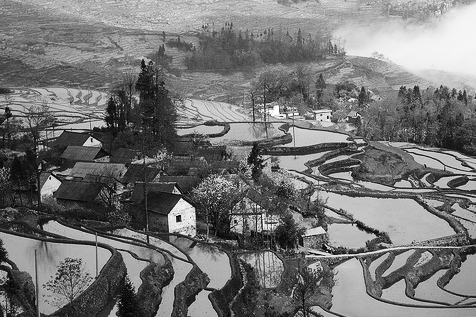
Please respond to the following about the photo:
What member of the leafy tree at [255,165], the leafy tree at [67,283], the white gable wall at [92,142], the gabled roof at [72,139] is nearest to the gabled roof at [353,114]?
the leafy tree at [255,165]

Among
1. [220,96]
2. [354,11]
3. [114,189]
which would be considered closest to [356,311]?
[114,189]

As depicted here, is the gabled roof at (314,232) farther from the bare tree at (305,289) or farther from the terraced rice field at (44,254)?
the terraced rice field at (44,254)

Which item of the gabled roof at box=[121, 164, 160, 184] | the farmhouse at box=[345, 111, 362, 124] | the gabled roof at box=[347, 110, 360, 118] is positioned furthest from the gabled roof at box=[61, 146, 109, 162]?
the gabled roof at box=[347, 110, 360, 118]

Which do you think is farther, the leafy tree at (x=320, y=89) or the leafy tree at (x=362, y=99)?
the leafy tree at (x=320, y=89)

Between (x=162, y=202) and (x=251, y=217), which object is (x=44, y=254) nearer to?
(x=162, y=202)

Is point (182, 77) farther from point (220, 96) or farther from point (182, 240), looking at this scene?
point (182, 240)

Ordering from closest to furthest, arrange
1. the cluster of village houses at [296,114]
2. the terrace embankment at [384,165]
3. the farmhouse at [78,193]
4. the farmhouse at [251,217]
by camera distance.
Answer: the farmhouse at [251,217] < the farmhouse at [78,193] < the terrace embankment at [384,165] < the cluster of village houses at [296,114]

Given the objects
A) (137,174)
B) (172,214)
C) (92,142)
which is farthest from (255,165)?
(92,142)
